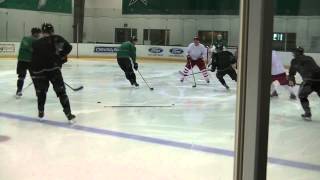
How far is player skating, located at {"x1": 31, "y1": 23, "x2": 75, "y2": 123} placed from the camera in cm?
473

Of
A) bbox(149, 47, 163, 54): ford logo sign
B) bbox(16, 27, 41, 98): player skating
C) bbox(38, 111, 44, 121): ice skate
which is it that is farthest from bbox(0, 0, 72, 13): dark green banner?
bbox(38, 111, 44, 121): ice skate

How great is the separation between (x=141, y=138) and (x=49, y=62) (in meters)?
1.28

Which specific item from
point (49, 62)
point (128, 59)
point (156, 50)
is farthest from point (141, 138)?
point (156, 50)

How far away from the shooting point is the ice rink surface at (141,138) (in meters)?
2.66

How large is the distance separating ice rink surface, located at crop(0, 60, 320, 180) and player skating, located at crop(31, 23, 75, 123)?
0.38 metres

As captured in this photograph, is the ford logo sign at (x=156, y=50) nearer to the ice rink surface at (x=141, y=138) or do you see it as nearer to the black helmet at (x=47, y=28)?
the ice rink surface at (x=141, y=138)

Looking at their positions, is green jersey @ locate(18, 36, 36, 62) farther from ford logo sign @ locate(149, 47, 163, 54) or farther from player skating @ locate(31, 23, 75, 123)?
ford logo sign @ locate(149, 47, 163, 54)

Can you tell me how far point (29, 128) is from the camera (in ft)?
15.3

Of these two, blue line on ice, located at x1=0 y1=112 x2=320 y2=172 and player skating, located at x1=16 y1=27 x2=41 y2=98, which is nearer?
blue line on ice, located at x1=0 y1=112 x2=320 y2=172

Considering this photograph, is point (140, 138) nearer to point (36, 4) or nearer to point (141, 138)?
point (141, 138)

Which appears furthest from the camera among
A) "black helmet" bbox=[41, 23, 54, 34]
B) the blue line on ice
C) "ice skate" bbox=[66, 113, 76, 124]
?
"ice skate" bbox=[66, 113, 76, 124]

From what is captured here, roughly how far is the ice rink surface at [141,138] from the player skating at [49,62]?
38 cm

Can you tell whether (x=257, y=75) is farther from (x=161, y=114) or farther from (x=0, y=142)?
(x=161, y=114)

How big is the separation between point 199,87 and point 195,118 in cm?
367
